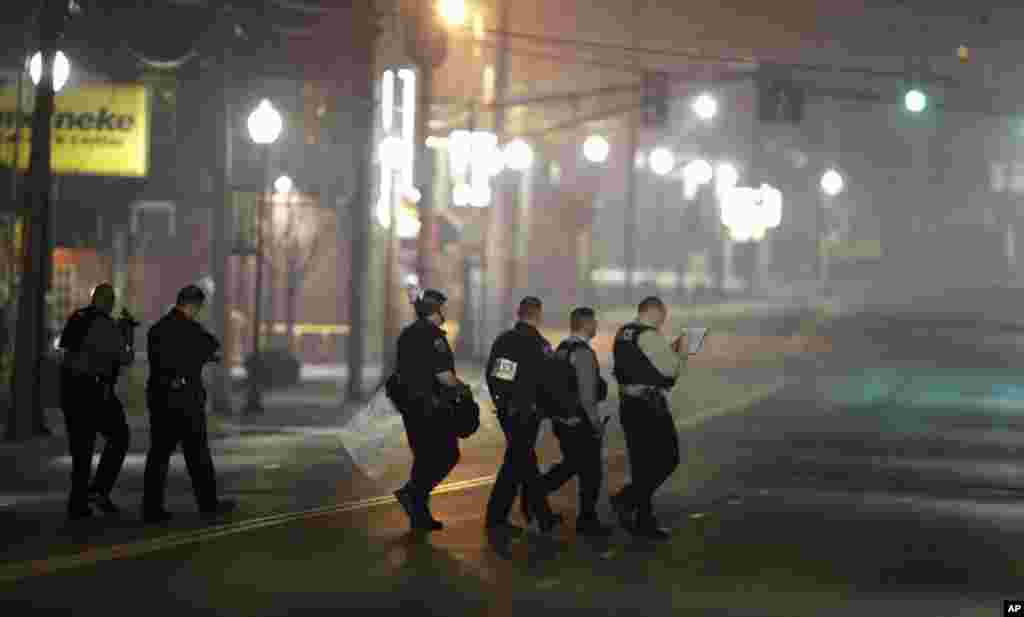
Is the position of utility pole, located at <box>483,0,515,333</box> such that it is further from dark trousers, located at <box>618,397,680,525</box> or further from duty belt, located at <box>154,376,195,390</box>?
dark trousers, located at <box>618,397,680,525</box>

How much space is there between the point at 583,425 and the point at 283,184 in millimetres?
29777

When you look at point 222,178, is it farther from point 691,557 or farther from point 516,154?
point 516,154

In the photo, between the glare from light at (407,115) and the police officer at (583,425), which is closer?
the police officer at (583,425)

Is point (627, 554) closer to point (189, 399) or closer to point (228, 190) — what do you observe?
point (189, 399)

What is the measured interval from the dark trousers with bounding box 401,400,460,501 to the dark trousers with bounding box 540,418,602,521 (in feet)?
2.77

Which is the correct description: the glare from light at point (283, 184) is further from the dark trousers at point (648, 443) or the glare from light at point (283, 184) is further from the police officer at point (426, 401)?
the dark trousers at point (648, 443)

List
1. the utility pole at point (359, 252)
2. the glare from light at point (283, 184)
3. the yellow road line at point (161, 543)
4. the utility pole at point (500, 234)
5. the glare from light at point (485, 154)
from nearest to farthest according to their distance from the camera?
the yellow road line at point (161, 543), the utility pole at point (359, 252), the glare from light at point (283, 184), the glare from light at point (485, 154), the utility pole at point (500, 234)

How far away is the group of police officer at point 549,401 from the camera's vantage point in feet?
53.5

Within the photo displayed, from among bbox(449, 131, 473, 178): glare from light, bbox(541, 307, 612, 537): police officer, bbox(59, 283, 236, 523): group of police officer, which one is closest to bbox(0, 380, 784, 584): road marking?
bbox(59, 283, 236, 523): group of police officer

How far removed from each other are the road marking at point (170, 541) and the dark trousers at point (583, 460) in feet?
7.85

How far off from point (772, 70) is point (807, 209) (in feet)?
295

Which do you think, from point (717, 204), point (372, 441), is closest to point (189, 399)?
point (372, 441)

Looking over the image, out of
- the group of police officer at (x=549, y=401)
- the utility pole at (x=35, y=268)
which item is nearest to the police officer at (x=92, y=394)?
the group of police officer at (x=549, y=401)

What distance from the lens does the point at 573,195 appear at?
76.8m
